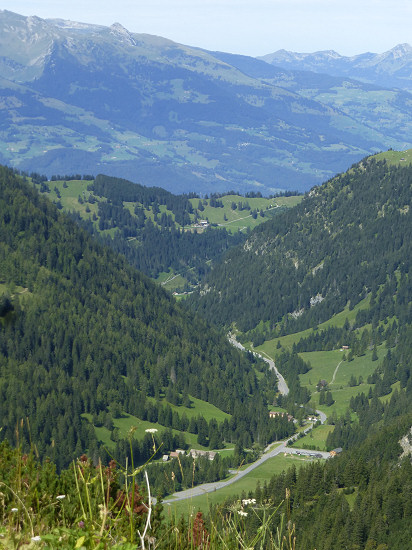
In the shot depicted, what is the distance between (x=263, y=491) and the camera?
555 ft

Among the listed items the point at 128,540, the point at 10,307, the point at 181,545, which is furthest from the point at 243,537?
the point at 10,307

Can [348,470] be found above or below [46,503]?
below

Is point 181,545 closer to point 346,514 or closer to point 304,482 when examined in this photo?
point 346,514

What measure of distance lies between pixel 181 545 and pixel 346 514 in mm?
140128

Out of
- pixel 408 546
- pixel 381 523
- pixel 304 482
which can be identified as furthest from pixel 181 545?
pixel 304 482

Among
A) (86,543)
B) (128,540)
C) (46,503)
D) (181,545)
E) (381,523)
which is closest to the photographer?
(86,543)

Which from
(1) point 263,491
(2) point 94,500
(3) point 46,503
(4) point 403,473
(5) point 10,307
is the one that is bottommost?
(1) point 263,491

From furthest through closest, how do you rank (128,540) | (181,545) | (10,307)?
(10,307)
(181,545)
(128,540)

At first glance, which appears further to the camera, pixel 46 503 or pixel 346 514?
pixel 346 514

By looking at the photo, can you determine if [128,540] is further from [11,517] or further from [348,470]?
[348,470]

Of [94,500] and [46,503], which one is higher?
[94,500]

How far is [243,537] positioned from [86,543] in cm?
413

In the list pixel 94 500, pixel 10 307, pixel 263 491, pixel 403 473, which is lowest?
pixel 263 491

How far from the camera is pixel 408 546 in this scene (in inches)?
5202
